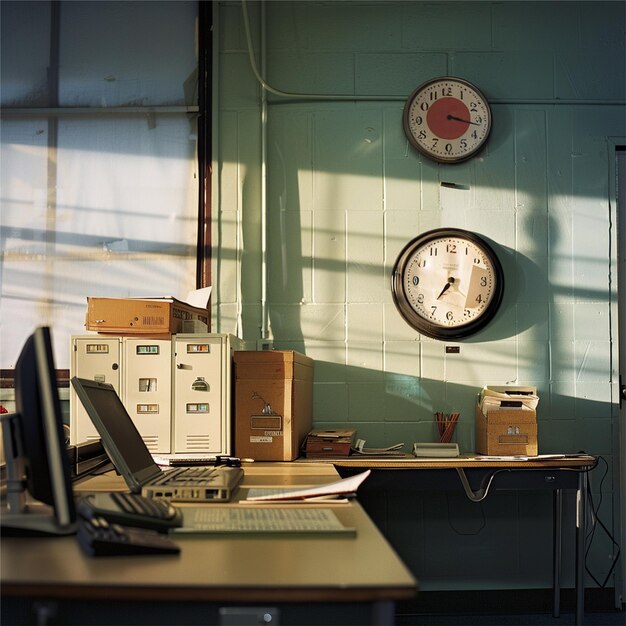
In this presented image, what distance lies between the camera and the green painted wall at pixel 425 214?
4434 millimetres

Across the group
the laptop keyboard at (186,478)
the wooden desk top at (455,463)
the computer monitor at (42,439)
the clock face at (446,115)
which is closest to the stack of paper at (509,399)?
the wooden desk top at (455,463)

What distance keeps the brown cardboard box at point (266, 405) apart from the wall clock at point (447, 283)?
851mm

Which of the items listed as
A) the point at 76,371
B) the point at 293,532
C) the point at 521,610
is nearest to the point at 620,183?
the point at 521,610

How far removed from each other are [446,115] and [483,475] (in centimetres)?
183

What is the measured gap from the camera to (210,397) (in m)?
3.79

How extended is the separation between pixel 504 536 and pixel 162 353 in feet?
6.49

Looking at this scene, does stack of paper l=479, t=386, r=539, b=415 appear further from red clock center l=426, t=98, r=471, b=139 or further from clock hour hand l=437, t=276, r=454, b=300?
red clock center l=426, t=98, r=471, b=139

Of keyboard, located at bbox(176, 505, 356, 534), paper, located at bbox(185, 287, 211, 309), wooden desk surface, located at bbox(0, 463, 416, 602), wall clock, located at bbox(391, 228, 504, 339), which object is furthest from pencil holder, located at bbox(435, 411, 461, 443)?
wooden desk surface, located at bbox(0, 463, 416, 602)

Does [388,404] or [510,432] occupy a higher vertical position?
[388,404]

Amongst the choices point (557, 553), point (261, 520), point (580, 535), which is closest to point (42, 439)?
point (261, 520)

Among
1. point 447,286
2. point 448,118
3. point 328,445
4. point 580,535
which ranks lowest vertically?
point 580,535

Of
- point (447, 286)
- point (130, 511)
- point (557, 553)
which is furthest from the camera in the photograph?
point (447, 286)

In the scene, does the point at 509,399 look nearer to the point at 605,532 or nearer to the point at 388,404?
the point at 388,404

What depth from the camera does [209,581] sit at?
147 centimetres
